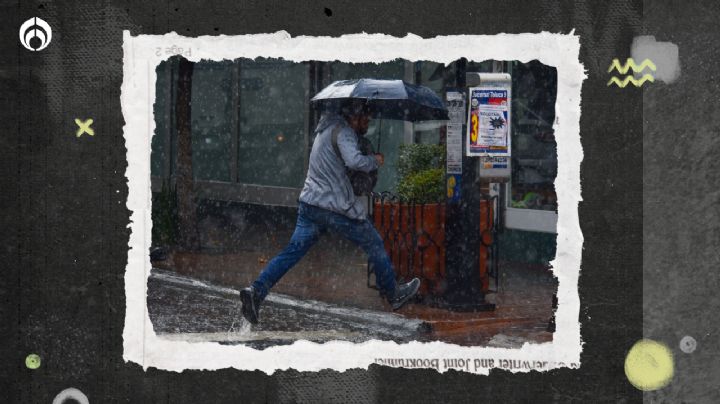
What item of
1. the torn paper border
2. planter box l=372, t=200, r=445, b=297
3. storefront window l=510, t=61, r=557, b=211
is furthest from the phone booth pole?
storefront window l=510, t=61, r=557, b=211

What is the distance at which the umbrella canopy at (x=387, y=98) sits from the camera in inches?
296

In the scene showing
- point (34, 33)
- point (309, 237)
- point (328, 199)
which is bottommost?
point (309, 237)

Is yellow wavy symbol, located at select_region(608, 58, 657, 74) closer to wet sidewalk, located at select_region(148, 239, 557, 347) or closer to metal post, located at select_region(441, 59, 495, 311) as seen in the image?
wet sidewalk, located at select_region(148, 239, 557, 347)

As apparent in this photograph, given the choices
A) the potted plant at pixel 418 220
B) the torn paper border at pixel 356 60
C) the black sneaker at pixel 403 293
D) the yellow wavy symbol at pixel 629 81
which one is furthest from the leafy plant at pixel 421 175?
the yellow wavy symbol at pixel 629 81

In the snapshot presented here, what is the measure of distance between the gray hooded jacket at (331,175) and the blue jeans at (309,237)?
0.07 m

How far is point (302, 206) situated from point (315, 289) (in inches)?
117

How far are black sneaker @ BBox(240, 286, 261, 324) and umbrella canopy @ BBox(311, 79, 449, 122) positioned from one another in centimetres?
170

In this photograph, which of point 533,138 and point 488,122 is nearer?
point 488,122

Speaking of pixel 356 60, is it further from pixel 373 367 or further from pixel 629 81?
pixel 373 367

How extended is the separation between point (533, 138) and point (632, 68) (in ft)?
20.5

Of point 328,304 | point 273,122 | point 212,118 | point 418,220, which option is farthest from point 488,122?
point 212,118

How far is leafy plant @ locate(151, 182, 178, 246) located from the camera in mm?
12695

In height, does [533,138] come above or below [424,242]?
above

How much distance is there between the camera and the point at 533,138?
36.4 feet
